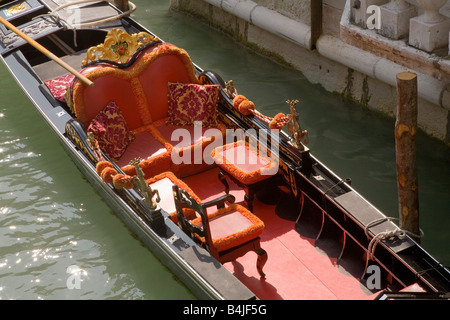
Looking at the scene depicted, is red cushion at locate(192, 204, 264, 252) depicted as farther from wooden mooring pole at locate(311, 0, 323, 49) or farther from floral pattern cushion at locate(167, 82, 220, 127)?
wooden mooring pole at locate(311, 0, 323, 49)

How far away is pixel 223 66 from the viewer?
28.9 ft

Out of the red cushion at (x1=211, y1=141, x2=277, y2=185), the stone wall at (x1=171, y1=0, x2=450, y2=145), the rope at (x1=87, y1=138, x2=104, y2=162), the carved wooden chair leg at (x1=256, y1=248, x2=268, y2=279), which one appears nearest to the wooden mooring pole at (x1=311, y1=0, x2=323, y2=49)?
the stone wall at (x1=171, y1=0, x2=450, y2=145)

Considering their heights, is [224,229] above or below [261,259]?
above

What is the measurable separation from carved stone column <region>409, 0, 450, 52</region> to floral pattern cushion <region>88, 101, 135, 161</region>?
247 cm

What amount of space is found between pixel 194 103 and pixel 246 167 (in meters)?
0.97

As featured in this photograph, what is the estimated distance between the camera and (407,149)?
15.5ft

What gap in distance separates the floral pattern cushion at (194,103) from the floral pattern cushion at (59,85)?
105 cm

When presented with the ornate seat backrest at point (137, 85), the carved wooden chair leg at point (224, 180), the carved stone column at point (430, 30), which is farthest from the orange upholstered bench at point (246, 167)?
the carved stone column at point (430, 30)

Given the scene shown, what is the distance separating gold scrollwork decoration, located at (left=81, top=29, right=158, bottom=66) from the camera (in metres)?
5.96

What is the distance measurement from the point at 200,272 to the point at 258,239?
561 mm

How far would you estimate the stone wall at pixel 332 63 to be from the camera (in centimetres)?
694

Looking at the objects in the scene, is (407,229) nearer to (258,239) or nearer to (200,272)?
(258,239)

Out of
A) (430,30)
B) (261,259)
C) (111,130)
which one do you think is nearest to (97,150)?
(111,130)

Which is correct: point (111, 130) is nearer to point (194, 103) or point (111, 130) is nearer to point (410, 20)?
point (194, 103)
